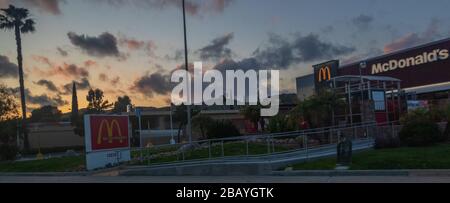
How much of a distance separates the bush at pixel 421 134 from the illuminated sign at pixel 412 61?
18.1 meters

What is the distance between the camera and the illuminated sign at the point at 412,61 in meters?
36.3

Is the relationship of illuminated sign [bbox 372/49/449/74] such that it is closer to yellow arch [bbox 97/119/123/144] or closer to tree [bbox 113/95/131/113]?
yellow arch [bbox 97/119/123/144]

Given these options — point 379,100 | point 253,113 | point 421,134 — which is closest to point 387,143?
point 421,134

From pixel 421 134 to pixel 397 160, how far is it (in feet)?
13.6

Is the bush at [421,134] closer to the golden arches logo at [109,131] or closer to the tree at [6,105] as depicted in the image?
the golden arches logo at [109,131]

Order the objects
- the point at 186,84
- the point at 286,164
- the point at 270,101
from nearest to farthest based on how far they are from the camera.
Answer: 1. the point at 286,164
2. the point at 186,84
3. the point at 270,101

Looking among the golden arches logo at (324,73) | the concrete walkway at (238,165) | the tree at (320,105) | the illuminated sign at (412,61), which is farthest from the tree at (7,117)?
the illuminated sign at (412,61)

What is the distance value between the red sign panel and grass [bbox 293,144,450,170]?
344 inches

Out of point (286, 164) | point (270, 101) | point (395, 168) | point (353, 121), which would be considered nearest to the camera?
point (395, 168)

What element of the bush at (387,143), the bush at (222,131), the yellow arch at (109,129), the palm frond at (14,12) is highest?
the palm frond at (14,12)
